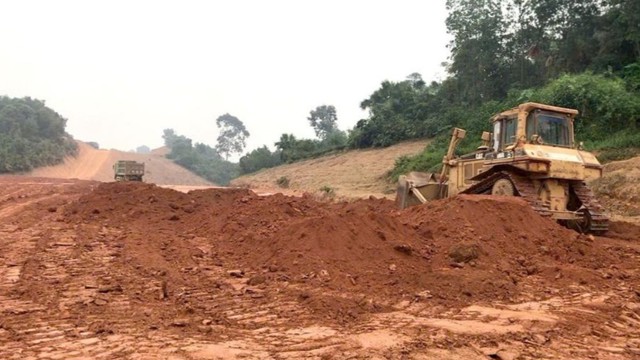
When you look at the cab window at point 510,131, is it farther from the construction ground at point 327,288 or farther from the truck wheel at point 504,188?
the construction ground at point 327,288

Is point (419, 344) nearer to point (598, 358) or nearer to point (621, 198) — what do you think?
point (598, 358)

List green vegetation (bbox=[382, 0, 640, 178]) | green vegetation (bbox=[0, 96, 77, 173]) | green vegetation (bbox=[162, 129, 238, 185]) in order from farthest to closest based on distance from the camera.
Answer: green vegetation (bbox=[162, 129, 238, 185]) → green vegetation (bbox=[0, 96, 77, 173]) → green vegetation (bbox=[382, 0, 640, 178])

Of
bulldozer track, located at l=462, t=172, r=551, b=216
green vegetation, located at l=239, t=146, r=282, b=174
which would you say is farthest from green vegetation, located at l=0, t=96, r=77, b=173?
bulldozer track, located at l=462, t=172, r=551, b=216

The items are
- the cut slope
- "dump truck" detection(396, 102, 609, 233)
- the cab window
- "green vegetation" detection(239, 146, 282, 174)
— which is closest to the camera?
"dump truck" detection(396, 102, 609, 233)

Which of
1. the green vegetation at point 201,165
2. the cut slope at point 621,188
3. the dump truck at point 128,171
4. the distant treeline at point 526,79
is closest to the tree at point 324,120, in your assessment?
the green vegetation at point 201,165

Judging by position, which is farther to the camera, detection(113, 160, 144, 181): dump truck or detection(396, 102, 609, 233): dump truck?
detection(113, 160, 144, 181): dump truck

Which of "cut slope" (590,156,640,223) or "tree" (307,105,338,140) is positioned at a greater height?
"tree" (307,105,338,140)

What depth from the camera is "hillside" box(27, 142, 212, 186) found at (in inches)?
1719

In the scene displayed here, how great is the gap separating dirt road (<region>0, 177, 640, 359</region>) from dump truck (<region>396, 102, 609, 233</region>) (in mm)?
867

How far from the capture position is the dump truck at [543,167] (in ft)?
31.7

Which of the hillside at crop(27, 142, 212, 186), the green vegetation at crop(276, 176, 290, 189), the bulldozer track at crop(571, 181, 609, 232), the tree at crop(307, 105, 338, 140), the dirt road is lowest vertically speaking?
the dirt road

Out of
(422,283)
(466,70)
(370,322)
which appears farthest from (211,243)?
(466,70)

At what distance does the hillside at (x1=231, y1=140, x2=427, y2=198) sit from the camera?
24.1 m

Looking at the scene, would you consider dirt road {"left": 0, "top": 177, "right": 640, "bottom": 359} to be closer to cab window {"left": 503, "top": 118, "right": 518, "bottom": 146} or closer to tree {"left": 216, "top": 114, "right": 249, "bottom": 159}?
cab window {"left": 503, "top": 118, "right": 518, "bottom": 146}
